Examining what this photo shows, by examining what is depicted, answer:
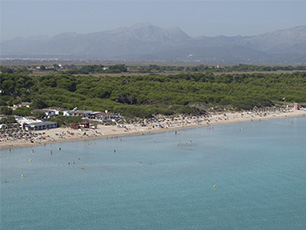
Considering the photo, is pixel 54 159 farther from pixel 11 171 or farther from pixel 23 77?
pixel 23 77

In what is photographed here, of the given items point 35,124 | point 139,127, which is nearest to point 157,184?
point 35,124

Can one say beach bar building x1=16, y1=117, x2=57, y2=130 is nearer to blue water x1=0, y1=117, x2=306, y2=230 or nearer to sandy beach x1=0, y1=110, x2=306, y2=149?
sandy beach x1=0, y1=110, x2=306, y2=149

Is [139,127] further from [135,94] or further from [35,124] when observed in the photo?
[135,94]

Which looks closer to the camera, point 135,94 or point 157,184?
point 157,184

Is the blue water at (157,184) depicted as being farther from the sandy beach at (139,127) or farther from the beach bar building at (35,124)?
the beach bar building at (35,124)

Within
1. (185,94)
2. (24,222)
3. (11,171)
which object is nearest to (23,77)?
(185,94)

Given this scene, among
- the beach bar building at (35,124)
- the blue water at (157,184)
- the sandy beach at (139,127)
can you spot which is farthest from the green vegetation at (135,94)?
the blue water at (157,184)
